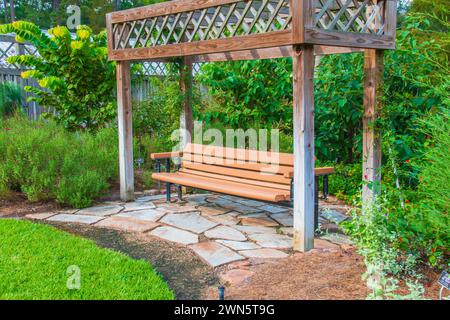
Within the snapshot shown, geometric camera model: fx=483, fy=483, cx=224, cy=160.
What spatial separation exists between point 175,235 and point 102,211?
1.54m

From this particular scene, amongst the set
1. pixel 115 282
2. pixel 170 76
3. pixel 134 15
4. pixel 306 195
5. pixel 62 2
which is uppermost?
pixel 62 2

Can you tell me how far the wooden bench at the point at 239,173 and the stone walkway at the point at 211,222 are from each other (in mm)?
363

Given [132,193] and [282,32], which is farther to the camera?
[132,193]

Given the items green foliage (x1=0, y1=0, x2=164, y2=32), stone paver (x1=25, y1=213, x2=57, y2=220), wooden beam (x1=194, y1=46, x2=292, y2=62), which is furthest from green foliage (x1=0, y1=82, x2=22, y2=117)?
green foliage (x1=0, y1=0, x2=164, y2=32)

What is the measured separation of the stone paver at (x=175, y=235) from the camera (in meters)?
5.04

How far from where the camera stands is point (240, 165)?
6.20m

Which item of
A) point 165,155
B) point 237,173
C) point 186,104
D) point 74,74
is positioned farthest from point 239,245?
point 74,74

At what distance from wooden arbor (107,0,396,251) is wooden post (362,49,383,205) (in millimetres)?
11

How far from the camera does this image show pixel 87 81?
31.2 feet

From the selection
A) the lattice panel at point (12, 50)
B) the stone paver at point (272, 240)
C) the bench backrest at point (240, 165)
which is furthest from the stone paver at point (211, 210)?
the lattice panel at point (12, 50)

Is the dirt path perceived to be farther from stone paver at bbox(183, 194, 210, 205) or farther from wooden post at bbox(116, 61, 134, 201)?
stone paver at bbox(183, 194, 210, 205)

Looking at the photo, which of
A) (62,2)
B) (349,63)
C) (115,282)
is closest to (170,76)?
(349,63)

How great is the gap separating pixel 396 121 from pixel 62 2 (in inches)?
895

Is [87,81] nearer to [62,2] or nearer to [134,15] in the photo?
[134,15]
